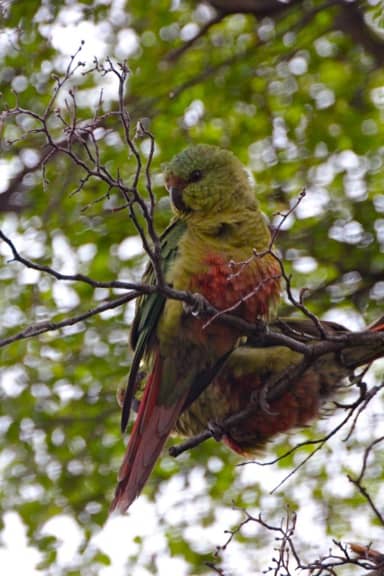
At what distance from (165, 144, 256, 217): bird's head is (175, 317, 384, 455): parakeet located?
585mm

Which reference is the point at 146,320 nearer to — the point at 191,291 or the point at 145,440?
the point at 191,291

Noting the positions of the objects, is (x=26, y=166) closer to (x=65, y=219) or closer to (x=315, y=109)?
(x=65, y=219)

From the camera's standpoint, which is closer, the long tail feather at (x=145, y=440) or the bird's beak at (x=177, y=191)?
the long tail feather at (x=145, y=440)

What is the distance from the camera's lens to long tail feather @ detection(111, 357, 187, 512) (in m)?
3.75

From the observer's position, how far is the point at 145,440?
3.86 meters

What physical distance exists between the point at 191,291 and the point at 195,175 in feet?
2.26

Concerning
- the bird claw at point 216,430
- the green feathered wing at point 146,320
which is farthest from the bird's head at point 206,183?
the bird claw at point 216,430

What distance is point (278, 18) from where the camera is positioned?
20.2 feet

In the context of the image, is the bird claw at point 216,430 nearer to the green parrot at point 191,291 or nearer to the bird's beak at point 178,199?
the green parrot at point 191,291

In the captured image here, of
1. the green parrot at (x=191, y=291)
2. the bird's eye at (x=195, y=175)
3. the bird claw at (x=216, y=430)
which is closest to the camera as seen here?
the green parrot at (x=191, y=291)

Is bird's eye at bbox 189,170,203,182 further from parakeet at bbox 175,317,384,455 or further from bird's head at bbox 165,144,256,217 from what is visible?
parakeet at bbox 175,317,384,455

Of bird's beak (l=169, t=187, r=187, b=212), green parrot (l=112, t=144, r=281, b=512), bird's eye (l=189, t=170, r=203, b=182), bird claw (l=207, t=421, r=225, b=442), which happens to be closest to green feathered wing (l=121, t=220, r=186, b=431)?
green parrot (l=112, t=144, r=281, b=512)

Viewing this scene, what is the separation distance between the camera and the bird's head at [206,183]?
399 centimetres

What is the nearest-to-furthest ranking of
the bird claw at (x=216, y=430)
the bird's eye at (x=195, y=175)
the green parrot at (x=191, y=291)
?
the green parrot at (x=191, y=291)
the bird claw at (x=216, y=430)
the bird's eye at (x=195, y=175)
